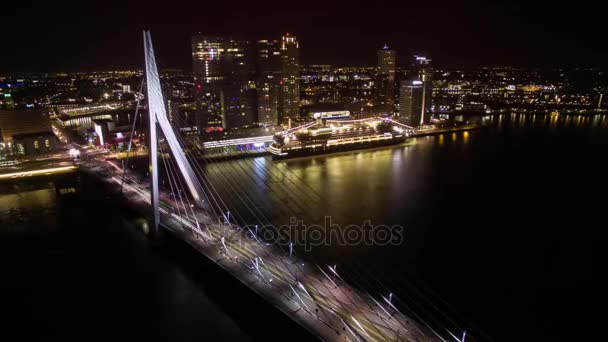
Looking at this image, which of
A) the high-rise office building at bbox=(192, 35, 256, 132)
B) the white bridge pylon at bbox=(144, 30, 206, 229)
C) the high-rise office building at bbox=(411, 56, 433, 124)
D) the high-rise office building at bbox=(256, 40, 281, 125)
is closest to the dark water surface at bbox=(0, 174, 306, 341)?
the white bridge pylon at bbox=(144, 30, 206, 229)

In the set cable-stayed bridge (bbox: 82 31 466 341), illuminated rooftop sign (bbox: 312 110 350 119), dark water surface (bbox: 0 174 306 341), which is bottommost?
dark water surface (bbox: 0 174 306 341)

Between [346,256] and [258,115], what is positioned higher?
[258,115]

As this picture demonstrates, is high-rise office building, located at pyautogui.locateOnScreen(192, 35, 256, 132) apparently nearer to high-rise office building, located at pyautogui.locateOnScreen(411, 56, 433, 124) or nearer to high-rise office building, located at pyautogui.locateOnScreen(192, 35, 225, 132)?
high-rise office building, located at pyautogui.locateOnScreen(192, 35, 225, 132)

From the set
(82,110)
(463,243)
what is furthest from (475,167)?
(82,110)

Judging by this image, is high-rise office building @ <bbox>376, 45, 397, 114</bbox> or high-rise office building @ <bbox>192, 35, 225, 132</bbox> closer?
high-rise office building @ <bbox>192, 35, 225, 132</bbox>

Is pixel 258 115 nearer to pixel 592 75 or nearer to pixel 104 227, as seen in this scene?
pixel 104 227

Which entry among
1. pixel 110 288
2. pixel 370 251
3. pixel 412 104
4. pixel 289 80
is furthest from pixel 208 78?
pixel 370 251
